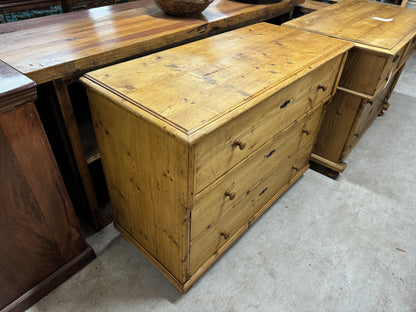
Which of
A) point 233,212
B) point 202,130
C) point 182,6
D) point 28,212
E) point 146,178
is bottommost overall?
point 233,212

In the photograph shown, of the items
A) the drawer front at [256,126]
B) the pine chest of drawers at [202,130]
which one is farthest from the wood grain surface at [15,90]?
the drawer front at [256,126]

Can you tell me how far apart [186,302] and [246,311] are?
10.0 inches

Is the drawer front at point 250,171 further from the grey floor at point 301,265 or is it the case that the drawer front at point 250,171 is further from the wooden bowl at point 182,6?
the wooden bowl at point 182,6

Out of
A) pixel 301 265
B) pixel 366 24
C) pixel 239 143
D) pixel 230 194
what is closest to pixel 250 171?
pixel 230 194

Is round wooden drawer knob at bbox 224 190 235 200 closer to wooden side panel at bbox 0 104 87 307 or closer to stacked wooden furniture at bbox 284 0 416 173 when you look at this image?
wooden side panel at bbox 0 104 87 307

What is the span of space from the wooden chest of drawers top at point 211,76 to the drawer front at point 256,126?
0.05 metres

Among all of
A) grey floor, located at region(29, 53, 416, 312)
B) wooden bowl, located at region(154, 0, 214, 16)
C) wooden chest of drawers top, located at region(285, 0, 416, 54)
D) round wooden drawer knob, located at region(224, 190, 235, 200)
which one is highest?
wooden bowl, located at region(154, 0, 214, 16)

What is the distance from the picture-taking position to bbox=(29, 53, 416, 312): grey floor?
1268 millimetres

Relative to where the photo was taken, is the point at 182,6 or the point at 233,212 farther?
the point at 182,6

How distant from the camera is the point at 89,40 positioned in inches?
46.4

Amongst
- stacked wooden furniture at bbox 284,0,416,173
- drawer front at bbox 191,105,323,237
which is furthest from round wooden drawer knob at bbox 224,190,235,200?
stacked wooden furniture at bbox 284,0,416,173

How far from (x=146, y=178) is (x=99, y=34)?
26.1 inches

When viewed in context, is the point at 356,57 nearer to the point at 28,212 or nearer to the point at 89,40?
the point at 89,40

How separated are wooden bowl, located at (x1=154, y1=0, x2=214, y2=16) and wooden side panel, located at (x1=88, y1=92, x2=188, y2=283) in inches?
26.7
